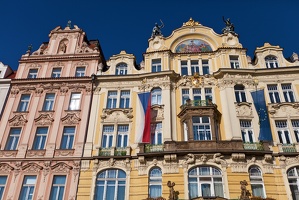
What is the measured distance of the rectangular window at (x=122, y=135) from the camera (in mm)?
26562

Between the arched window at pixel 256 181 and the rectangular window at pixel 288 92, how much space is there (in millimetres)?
7948

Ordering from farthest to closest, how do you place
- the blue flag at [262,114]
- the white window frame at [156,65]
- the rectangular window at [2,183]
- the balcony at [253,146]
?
the white window frame at [156,65] < the blue flag at [262,114] < the balcony at [253,146] < the rectangular window at [2,183]

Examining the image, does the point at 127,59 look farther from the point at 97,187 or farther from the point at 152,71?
the point at 97,187

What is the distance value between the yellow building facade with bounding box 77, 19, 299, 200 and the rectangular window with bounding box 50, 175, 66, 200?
4.87ft

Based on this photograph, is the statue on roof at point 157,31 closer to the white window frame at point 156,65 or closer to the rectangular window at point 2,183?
the white window frame at point 156,65

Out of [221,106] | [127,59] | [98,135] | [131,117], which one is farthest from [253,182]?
[127,59]

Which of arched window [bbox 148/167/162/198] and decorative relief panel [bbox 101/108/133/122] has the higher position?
decorative relief panel [bbox 101/108/133/122]

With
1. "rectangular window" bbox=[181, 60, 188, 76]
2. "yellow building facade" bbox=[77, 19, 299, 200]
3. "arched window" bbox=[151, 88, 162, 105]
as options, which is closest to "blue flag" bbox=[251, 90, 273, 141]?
"yellow building facade" bbox=[77, 19, 299, 200]

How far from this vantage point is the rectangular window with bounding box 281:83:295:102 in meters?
27.9

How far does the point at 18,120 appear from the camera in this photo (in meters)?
28.3

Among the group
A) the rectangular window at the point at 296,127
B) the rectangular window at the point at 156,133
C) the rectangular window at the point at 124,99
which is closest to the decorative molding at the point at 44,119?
the rectangular window at the point at 124,99

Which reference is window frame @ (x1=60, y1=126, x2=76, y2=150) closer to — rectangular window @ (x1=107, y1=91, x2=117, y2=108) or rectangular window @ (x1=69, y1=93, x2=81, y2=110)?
rectangular window @ (x1=69, y1=93, x2=81, y2=110)

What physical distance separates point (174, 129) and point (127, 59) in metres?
9.98

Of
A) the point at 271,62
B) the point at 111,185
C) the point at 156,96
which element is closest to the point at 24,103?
the point at 111,185
